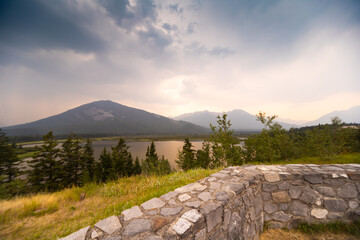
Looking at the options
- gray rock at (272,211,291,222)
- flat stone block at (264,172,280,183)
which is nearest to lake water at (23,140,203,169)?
gray rock at (272,211,291,222)

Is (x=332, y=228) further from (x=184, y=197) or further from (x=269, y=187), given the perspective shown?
(x=184, y=197)

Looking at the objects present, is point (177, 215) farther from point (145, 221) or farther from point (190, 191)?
point (190, 191)

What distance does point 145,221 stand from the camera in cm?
179

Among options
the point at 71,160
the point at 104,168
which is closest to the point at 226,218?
the point at 104,168

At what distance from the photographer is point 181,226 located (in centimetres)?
170

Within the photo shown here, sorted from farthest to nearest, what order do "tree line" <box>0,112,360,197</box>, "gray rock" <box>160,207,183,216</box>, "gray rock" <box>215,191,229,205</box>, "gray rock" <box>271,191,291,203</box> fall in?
"tree line" <box>0,112,360,197</box>, "gray rock" <box>271,191,291,203</box>, "gray rock" <box>215,191,229,205</box>, "gray rock" <box>160,207,183,216</box>

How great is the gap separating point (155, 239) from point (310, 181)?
4484 mm

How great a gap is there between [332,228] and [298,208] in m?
0.85

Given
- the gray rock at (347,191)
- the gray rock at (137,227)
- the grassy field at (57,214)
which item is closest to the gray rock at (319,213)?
the gray rock at (347,191)

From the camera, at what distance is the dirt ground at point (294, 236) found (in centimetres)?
308

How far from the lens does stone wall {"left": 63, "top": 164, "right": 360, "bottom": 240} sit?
5.59ft

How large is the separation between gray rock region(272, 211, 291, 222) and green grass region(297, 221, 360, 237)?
37cm

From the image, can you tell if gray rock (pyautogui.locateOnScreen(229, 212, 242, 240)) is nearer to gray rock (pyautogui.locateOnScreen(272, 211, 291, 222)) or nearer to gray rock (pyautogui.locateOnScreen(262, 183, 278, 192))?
gray rock (pyautogui.locateOnScreen(262, 183, 278, 192))

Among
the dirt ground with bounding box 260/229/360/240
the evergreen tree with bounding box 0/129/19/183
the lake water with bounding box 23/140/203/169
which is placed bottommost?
the lake water with bounding box 23/140/203/169
